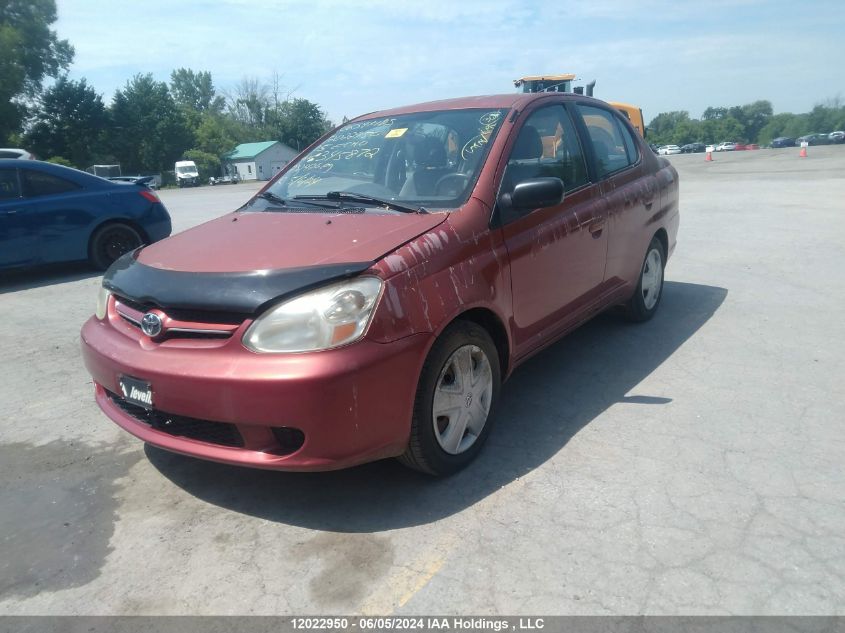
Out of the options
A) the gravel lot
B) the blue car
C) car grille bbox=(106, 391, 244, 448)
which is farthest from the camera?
the blue car

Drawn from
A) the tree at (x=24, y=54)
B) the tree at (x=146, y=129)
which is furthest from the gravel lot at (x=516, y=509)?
the tree at (x=146, y=129)

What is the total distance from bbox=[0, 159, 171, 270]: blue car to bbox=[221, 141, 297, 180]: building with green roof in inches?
2691

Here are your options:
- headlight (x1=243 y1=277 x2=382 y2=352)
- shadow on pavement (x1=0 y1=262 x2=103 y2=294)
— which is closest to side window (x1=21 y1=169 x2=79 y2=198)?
shadow on pavement (x1=0 y1=262 x2=103 y2=294)

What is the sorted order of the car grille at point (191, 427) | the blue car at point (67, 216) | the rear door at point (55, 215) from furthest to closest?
the rear door at point (55, 215)
the blue car at point (67, 216)
the car grille at point (191, 427)

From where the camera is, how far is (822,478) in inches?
119

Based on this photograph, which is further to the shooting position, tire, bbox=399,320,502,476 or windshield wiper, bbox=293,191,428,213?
windshield wiper, bbox=293,191,428,213

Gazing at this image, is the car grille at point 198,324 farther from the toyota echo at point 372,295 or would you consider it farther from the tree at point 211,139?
the tree at point 211,139

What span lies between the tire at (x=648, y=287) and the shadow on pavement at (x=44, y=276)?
6.48 m

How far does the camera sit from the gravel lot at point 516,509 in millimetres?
2396

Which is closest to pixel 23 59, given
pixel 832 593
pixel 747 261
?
pixel 747 261

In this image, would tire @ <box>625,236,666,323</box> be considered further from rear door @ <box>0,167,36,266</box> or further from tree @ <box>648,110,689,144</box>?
tree @ <box>648,110,689,144</box>

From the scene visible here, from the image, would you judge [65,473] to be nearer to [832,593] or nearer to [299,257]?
[299,257]

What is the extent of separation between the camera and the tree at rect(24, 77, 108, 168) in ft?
183

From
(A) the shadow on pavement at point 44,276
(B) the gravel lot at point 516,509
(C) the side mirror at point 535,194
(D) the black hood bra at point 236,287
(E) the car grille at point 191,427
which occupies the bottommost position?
(B) the gravel lot at point 516,509
